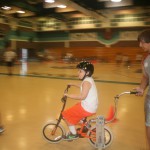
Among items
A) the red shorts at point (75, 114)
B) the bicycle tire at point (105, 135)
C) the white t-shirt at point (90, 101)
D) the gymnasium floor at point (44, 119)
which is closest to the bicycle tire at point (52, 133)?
the gymnasium floor at point (44, 119)

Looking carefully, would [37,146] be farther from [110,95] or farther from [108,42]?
[108,42]

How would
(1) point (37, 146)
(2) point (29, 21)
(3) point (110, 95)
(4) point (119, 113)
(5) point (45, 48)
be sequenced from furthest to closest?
1. (5) point (45, 48)
2. (2) point (29, 21)
3. (3) point (110, 95)
4. (4) point (119, 113)
5. (1) point (37, 146)

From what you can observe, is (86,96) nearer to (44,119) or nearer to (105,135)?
(105,135)

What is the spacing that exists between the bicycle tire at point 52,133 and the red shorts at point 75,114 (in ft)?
1.02

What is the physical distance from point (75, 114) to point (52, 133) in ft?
1.86

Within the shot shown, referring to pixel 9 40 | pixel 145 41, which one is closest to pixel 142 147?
pixel 145 41

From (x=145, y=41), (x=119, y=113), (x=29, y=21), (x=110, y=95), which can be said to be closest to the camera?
(x=145, y=41)

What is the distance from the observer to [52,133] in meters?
3.23

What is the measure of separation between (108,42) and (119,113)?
68.0ft

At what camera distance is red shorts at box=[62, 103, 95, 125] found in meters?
2.91

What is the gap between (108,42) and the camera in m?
24.9

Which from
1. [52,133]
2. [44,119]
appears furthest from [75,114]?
[44,119]

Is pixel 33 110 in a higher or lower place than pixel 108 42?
lower

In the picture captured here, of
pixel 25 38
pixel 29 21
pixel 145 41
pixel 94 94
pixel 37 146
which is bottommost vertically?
pixel 37 146
